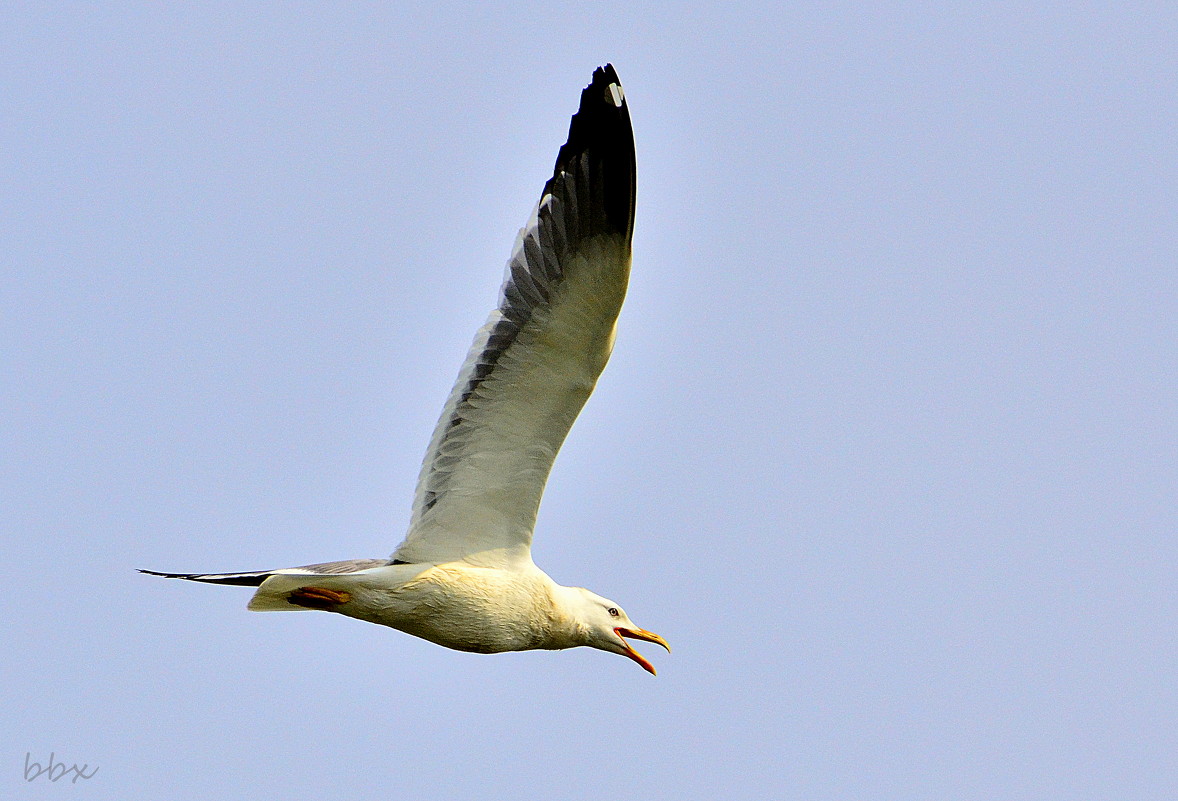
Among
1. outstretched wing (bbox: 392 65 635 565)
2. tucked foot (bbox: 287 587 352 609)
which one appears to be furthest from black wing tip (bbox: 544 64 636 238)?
tucked foot (bbox: 287 587 352 609)

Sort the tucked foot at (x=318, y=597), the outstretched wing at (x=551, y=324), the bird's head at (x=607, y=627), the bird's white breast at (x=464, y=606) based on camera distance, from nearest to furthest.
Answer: the outstretched wing at (x=551, y=324), the tucked foot at (x=318, y=597), the bird's white breast at (x=464, y=606), the bird's head at (x=607, y=627)

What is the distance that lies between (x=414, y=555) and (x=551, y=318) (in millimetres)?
1728

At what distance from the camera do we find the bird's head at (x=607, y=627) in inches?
375

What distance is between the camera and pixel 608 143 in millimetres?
8516

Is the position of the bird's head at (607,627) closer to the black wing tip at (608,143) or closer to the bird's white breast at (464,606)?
the bird's white breast at (464,606)

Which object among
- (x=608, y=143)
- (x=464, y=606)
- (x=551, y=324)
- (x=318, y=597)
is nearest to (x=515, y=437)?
(x=551, y=324)

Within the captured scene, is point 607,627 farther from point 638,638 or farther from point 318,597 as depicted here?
point 318,597

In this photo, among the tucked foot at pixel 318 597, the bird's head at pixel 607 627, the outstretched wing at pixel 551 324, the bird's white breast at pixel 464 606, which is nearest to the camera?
the outstretched wing at pixel 551 324

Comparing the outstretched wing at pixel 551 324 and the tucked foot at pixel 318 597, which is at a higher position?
the outstretched wing at pixel 551 324

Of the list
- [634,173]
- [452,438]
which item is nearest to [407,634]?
[452,438]

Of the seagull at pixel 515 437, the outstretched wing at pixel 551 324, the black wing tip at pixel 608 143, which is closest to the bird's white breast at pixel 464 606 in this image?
the seagull at pixel 515 437

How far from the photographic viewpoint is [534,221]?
28.1ft

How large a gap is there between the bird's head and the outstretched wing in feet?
3.41

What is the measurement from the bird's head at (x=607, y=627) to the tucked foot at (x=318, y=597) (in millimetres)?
1554
